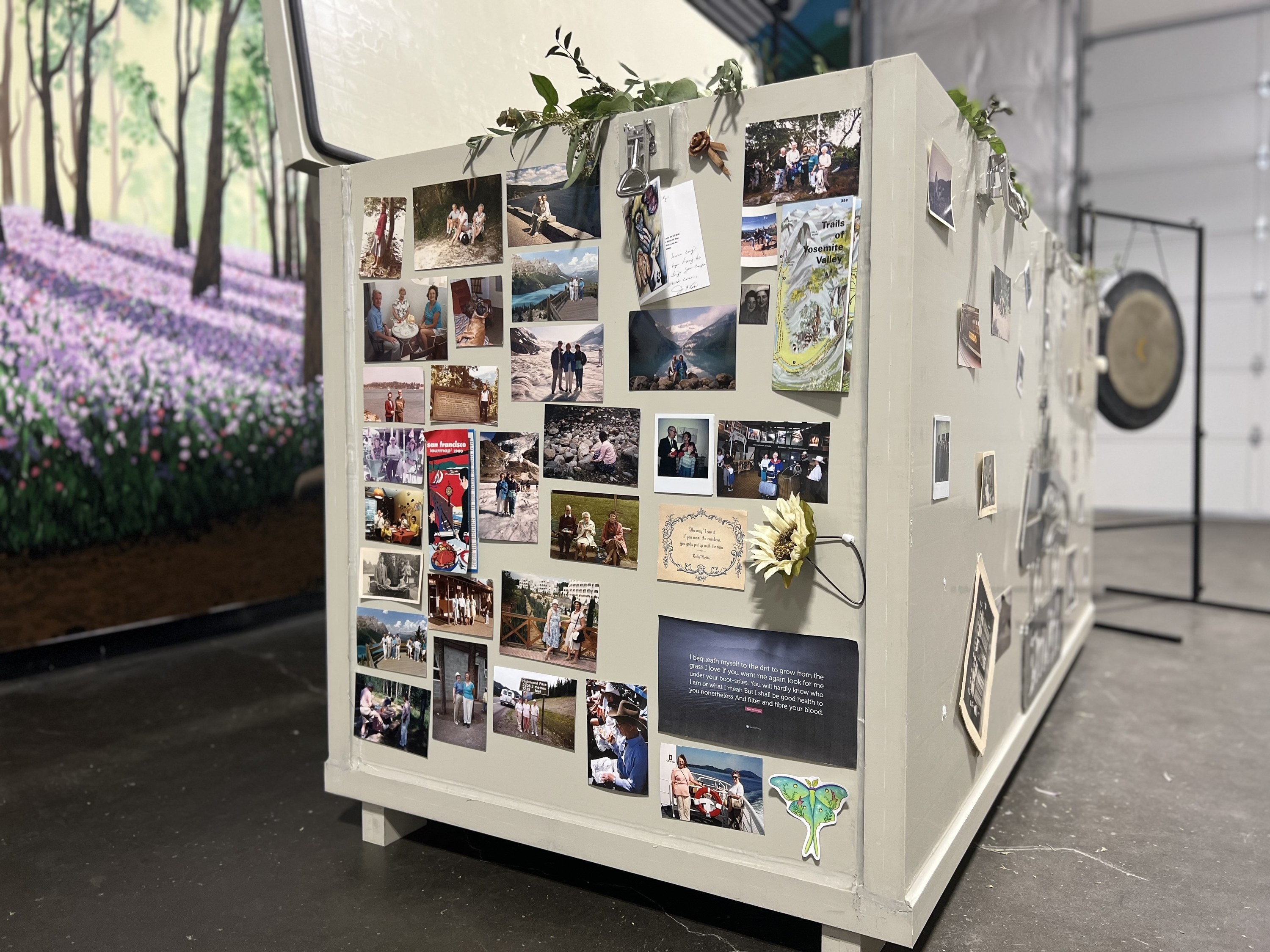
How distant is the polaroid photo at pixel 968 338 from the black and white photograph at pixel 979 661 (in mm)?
408

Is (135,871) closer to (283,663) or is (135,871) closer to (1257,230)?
(283,663)

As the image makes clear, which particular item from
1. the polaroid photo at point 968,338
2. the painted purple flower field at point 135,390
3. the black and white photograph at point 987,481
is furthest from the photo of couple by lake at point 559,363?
the painted purple flower field at point 135,390

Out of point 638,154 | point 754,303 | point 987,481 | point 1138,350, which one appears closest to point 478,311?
point 638,154

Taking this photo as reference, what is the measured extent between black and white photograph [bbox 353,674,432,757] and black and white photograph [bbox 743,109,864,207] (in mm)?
1156

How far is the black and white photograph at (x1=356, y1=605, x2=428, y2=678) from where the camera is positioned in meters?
1.72

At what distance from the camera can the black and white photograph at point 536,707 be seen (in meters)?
1.56

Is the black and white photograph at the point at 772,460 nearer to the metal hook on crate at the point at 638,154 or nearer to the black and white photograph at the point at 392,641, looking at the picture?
the metal hook on crate at the point at 638,154

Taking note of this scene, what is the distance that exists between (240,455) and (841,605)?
3.44 metres

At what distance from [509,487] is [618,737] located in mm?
495

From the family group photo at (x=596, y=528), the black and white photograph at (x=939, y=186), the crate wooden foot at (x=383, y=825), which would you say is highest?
the black and white photograph at (x=939, y=186)

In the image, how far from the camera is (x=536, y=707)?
62.6 inches

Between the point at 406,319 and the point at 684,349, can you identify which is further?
the point at 406,319

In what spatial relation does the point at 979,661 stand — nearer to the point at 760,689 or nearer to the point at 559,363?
the point at 760,689

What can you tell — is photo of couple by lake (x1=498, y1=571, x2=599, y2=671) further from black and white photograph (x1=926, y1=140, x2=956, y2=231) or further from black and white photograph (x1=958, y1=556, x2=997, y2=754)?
black and white photograph (x1=926, y1=140, x2=956, y2=231)
